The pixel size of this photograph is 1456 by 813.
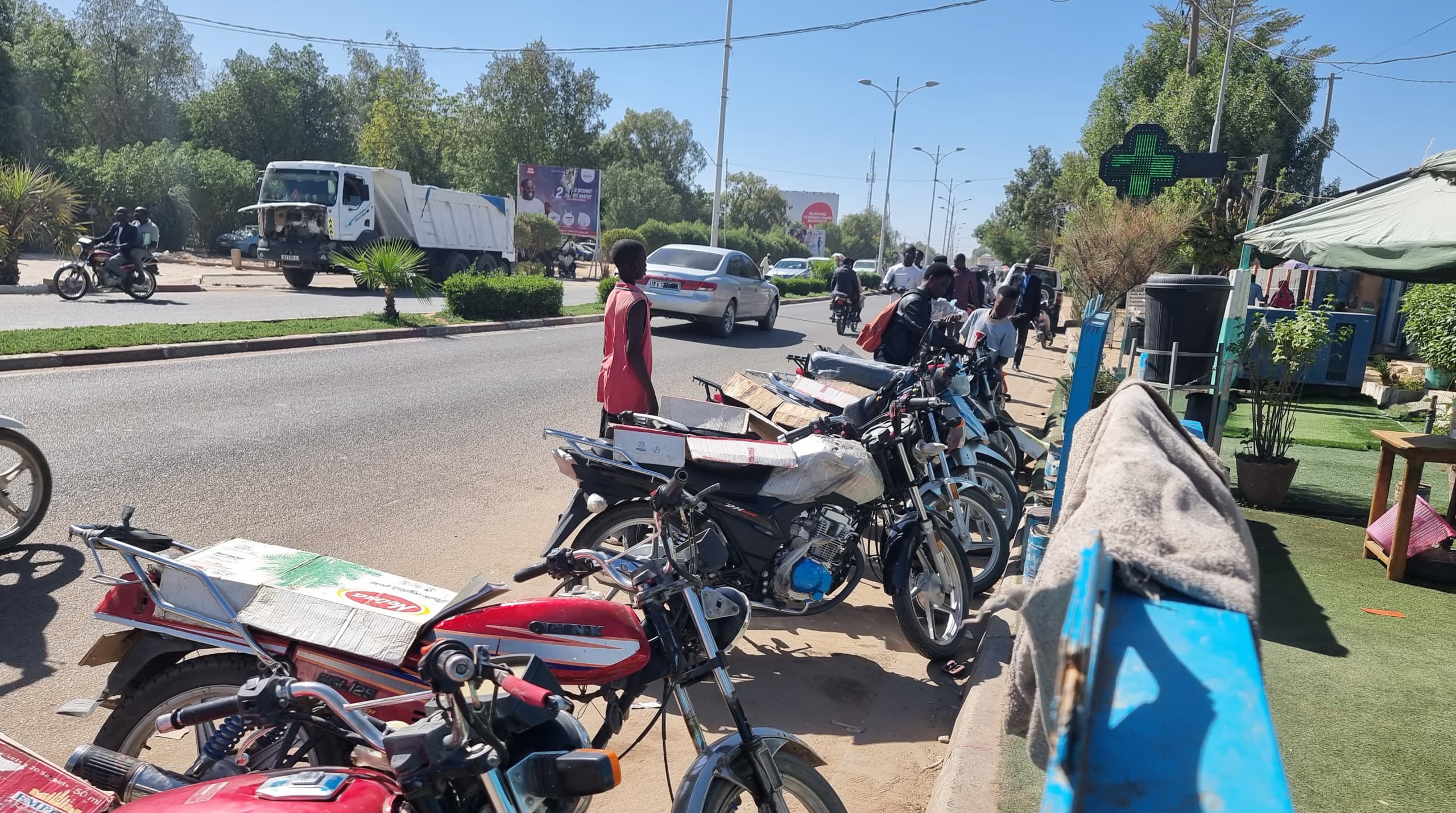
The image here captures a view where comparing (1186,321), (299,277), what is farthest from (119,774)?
(299,277)

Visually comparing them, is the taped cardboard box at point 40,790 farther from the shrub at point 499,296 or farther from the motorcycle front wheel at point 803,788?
the shrub at point 499,296

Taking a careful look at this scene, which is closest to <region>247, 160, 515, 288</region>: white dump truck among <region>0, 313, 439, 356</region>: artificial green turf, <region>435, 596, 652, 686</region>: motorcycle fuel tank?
<region>0, 313, 439, 356</region>: artificial green turf

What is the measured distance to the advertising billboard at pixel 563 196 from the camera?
1581 inches

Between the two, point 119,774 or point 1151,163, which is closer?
point 119,774

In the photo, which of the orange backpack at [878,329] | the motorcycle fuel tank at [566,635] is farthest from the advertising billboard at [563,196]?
the motorcycle fuel tank at [566,635]

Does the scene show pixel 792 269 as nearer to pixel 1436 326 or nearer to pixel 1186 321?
pixel 1436 326

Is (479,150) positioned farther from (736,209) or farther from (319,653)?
(319,653)

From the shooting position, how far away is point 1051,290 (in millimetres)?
27188

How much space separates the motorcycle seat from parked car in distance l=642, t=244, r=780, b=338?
10057mm

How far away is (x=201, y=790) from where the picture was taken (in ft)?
5.60

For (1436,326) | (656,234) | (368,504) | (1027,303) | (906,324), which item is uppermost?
(656,234)

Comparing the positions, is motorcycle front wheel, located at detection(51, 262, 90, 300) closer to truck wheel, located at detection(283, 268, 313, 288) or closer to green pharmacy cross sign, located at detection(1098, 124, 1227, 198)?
truck wheel, located at detection(283, 268, 313, 288)

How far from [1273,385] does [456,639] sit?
6.61 m

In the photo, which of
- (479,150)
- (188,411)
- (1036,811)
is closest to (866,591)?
(1036,811)
